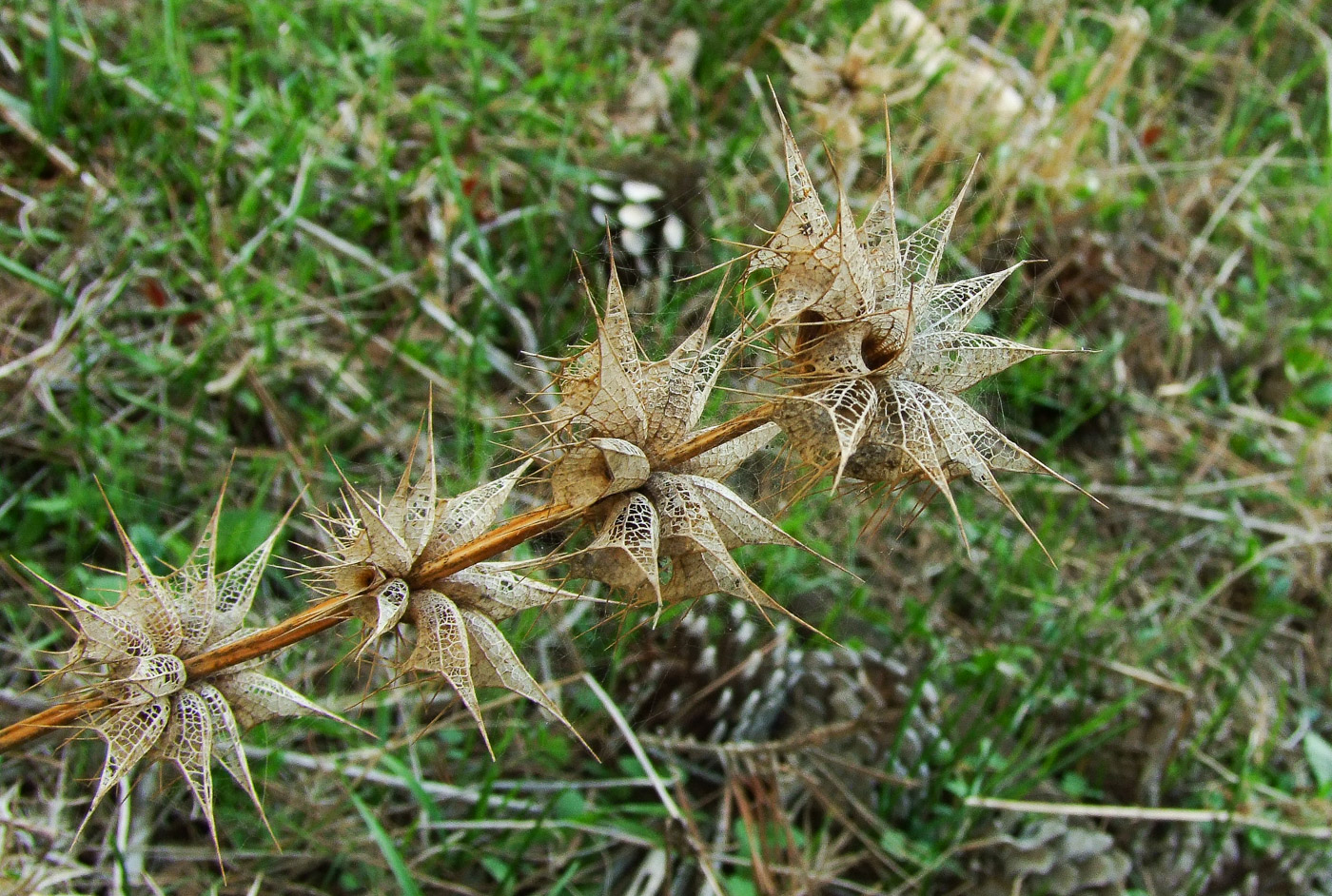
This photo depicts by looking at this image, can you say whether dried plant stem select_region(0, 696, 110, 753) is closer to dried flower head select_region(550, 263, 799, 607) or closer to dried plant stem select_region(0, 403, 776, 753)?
dried plant stem select_region(0, 403, 776, 753)

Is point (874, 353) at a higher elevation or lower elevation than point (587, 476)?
higher

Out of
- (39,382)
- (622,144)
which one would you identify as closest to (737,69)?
(622,144)

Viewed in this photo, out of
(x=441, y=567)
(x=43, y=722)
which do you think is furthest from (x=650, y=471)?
(x=43, y=722)

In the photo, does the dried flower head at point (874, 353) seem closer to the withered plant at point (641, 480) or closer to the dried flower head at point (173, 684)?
the withered plant at point (641, 480)

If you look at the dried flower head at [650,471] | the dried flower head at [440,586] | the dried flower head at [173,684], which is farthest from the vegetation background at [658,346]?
the dried flower head at [173,684]

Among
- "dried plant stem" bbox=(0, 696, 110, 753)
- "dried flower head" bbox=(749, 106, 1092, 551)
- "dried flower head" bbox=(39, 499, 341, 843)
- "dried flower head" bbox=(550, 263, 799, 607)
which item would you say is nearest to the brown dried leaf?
"dried flower head" bbox=(550, 263, 799, 607)

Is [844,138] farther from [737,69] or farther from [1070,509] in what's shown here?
[1070,509]

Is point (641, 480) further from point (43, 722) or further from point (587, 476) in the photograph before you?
point (43, 722)
